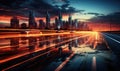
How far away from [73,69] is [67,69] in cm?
26

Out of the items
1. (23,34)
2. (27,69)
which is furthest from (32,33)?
(27,69)

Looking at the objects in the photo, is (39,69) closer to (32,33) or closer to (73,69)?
(73,69)

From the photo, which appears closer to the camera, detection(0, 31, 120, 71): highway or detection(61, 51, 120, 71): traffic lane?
detection(61, 51, 120, 71): traffic lane

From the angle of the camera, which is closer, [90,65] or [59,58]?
[90,65]

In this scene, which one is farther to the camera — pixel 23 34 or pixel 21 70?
pixel 23 34

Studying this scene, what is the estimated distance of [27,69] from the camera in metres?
9.45

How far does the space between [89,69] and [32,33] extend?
43.1 metres

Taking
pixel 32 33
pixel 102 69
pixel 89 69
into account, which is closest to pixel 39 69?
pixel 89 69

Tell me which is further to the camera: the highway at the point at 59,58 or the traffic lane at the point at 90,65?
the highway at the point at 59,58

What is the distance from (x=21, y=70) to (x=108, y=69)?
12.5 feet

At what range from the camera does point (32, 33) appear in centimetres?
5181

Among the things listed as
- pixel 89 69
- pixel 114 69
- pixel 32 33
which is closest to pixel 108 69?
pixel 114 69

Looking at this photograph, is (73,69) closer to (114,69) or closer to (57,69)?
(57,69)

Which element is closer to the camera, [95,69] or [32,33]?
[95,69]
